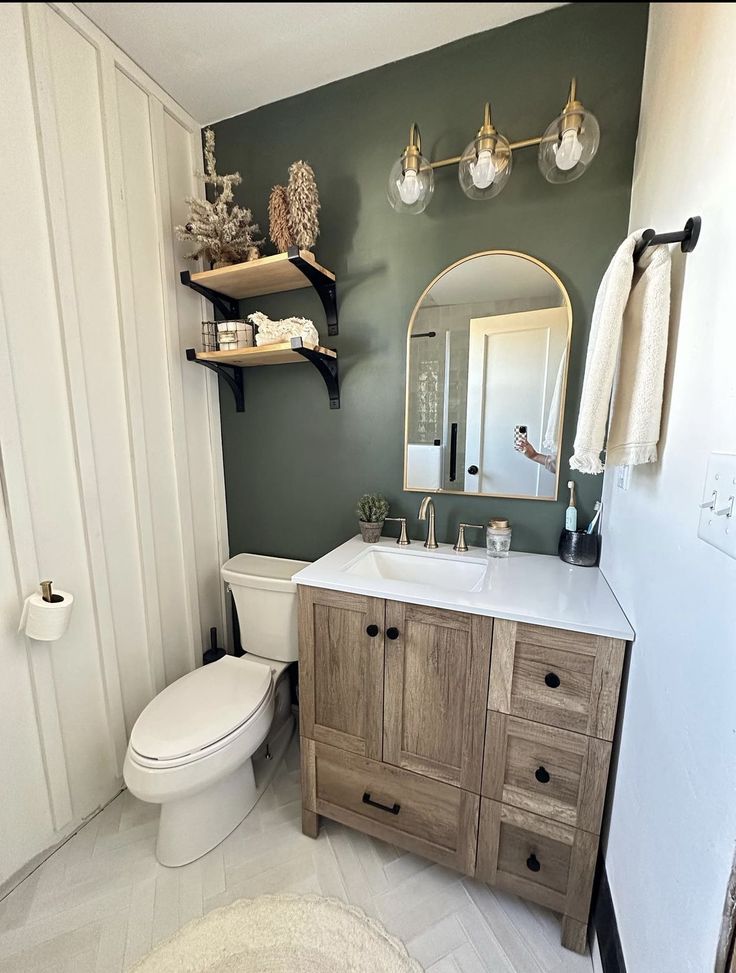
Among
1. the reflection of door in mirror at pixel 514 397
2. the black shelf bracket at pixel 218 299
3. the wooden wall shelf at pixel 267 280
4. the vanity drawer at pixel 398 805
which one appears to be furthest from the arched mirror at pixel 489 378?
the vanity drawer at pixel 398 805

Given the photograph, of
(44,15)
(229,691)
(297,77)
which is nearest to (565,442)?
(229,691)

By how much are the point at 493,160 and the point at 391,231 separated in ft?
1.27

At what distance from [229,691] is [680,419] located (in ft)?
4.82

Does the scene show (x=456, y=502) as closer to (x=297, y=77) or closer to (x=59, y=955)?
(x=297, y=77)

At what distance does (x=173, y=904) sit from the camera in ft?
3.84

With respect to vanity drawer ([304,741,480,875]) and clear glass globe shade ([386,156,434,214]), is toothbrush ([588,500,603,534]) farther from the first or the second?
clear glass globe shade ([386,156,434,214])

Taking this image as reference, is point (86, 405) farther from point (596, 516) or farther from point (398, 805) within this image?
point (596, 516)

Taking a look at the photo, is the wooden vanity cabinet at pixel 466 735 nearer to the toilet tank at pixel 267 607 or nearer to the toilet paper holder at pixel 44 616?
the toilet tank at pixel 267 607

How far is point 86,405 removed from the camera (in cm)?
130

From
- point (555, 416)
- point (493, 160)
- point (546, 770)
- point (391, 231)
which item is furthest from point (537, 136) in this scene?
point (546, 770)

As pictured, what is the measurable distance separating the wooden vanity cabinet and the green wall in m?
0.50

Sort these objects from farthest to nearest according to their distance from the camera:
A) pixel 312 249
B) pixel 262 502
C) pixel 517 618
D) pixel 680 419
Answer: pixel 262 502 < pixel 312 249 < pixel 517 618 < pixel 680 419

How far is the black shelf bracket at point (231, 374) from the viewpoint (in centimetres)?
160

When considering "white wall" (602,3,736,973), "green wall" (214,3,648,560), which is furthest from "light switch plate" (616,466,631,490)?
"green wall" (214,3,648,560)
